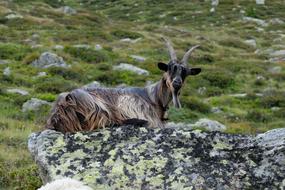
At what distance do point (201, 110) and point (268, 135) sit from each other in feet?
43.6

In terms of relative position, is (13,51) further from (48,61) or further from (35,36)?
(35,36)

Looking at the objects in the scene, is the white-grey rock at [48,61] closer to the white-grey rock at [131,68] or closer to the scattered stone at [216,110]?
the white-grey rock at [131,68]

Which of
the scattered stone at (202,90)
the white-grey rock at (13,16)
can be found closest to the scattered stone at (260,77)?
the scattered stone at (202,90)

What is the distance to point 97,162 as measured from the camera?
620cm

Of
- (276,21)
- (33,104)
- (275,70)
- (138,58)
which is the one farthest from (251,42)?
(33,104)

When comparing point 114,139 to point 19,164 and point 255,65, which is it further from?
point 255,65

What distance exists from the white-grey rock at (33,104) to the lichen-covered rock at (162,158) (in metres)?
9.91

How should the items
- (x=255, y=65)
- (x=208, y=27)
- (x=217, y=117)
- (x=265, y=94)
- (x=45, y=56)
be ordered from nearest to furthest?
(x=217, y=117) < (x=265, y=94) < (x=45, y=56) < (x=255, y=65) < (x=208, y=27)

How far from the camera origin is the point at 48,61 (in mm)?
25203

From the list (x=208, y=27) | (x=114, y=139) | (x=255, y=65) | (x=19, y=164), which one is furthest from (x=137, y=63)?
(x=208, y=27)

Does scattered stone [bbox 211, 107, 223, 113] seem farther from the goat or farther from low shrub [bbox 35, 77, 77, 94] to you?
the goat

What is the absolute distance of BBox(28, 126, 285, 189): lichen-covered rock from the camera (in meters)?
5.87

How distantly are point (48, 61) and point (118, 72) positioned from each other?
3.08m

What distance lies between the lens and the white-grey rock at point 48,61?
→ 81.6ft
